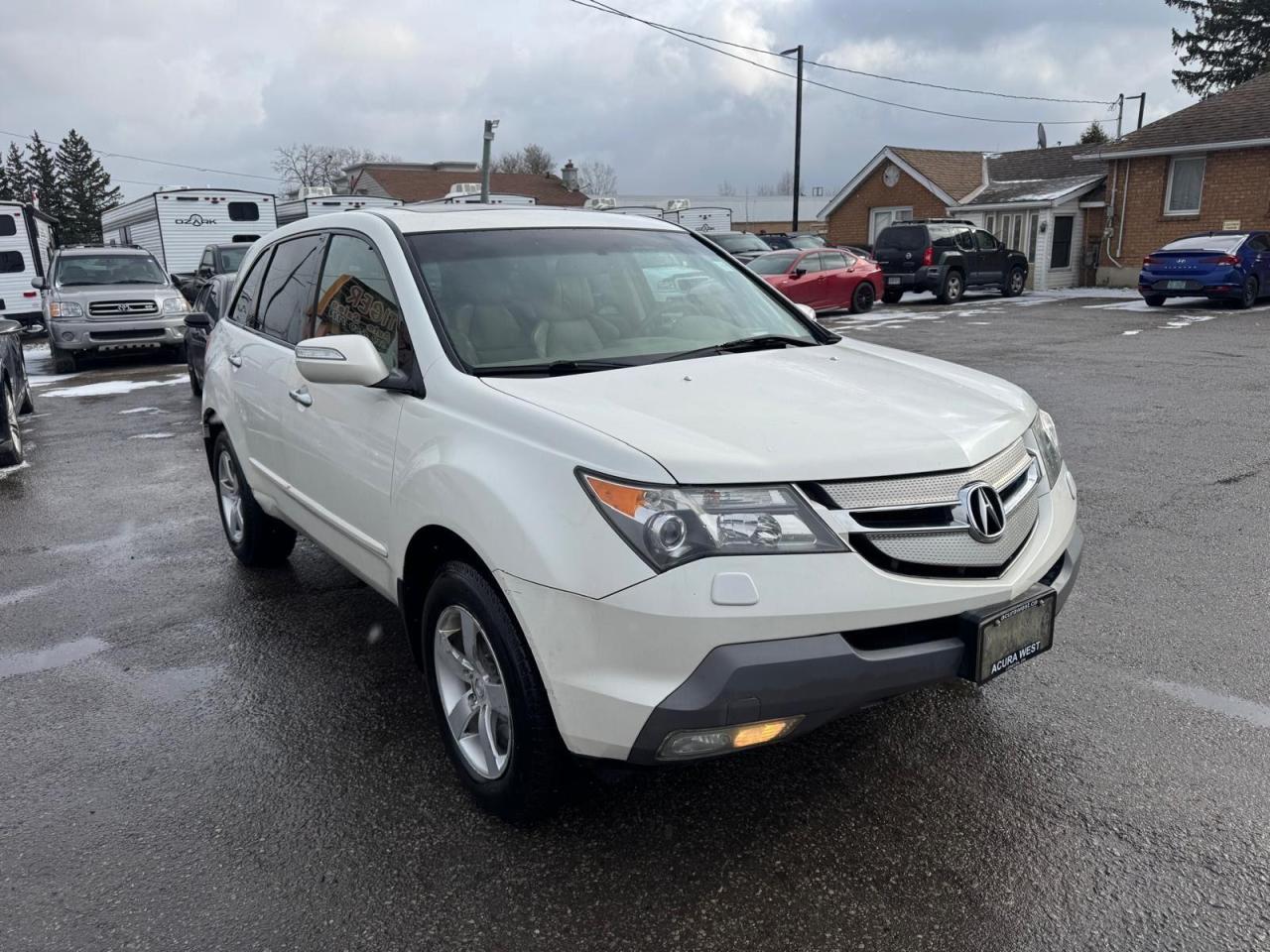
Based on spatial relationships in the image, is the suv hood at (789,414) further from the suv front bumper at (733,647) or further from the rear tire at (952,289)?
the rear tire at (952,289)

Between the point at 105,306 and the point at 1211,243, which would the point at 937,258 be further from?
the point at 105,306

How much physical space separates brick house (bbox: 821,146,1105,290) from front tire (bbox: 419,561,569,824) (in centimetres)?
2813

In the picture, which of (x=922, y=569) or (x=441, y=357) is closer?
(x=922, y=569)

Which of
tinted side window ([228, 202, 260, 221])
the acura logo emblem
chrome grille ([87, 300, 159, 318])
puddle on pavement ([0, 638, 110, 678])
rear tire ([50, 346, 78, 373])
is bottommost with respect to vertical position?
rear tire ([50, 346, 78, 373])

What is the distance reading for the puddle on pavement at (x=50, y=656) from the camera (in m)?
4.09

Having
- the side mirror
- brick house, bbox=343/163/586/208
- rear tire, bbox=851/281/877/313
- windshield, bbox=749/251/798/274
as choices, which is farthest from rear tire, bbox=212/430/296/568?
brick house, bbox=343/163/586/208

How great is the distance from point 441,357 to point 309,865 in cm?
154

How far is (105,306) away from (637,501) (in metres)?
15.0

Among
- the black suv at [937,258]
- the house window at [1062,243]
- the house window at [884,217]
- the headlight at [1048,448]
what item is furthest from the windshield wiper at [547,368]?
the house window at [884,217]

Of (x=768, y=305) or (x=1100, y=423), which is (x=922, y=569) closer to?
(x=768, y=305)

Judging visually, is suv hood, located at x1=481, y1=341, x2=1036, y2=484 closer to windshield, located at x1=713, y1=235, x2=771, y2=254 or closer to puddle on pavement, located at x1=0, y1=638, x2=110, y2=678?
puddle on pavement, located at x1=0, y1=638, x2=110, y2=678

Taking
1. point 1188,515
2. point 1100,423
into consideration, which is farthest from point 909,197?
point 1188,515

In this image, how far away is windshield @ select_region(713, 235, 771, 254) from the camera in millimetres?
23359

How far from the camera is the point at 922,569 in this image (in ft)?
7.95
